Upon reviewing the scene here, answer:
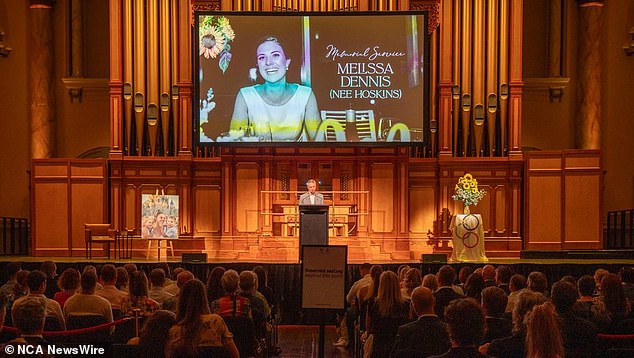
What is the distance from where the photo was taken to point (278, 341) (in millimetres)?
9359

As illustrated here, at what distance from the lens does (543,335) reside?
12.9 ft

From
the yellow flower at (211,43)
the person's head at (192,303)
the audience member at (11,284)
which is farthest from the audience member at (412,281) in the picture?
the yellow flower at (211,43)

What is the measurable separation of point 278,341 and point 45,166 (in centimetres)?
654

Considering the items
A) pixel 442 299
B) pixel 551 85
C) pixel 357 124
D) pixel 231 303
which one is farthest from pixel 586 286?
pixel 551 85

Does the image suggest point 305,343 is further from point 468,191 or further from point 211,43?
point 211,43

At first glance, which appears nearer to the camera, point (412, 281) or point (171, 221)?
point (412, 281)

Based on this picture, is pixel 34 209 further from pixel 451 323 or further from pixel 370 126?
pixel 451 323

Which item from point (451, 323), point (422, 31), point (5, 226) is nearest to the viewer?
point (451, 323)

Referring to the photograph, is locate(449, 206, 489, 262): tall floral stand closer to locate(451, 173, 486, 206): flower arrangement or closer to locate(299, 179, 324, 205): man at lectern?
locate(451, 173, 486, 206): flower arrangement

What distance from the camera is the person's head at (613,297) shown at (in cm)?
580

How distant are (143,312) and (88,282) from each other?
1.64 ft

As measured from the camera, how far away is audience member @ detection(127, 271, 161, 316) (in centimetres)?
626

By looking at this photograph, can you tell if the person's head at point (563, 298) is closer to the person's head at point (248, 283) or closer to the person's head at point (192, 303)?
the person's head at point (192, 303)

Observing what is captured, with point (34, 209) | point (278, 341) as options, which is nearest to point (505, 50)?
point (278, 341)
